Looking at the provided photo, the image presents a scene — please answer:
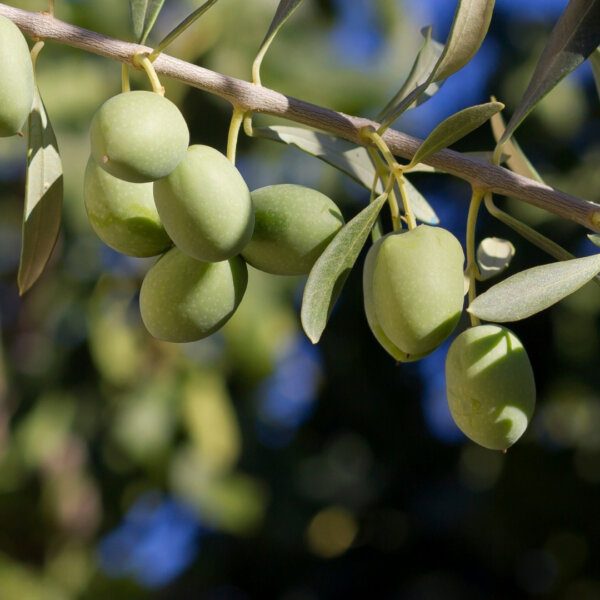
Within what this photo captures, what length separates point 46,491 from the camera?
12.6 ft

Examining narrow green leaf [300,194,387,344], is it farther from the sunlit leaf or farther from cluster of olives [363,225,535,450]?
the sunlit leaf

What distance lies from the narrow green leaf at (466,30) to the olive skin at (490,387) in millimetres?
251

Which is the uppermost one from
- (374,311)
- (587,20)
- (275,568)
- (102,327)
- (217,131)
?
(587,20)

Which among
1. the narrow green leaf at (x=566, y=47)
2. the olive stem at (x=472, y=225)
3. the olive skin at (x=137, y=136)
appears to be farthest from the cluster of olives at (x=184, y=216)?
the narrow green leaf at (x=566, y=47)

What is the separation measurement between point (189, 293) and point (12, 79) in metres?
0.22

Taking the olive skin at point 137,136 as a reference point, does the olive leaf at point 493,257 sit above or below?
below

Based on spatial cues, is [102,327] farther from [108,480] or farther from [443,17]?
[443,17]

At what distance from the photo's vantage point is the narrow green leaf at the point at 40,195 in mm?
751

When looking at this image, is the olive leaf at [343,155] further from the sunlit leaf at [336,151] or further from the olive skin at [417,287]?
the olive skin at [417,287]

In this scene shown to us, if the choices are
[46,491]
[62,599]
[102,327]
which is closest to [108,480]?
[46,491]

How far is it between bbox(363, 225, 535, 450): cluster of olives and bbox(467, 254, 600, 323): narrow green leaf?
2 centimetres

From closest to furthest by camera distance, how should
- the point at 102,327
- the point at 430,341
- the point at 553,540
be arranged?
the point at 430,341 < the point at 102,327 < the point at 553,540

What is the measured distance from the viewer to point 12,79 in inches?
24.4

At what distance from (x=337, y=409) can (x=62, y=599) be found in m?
2.04
